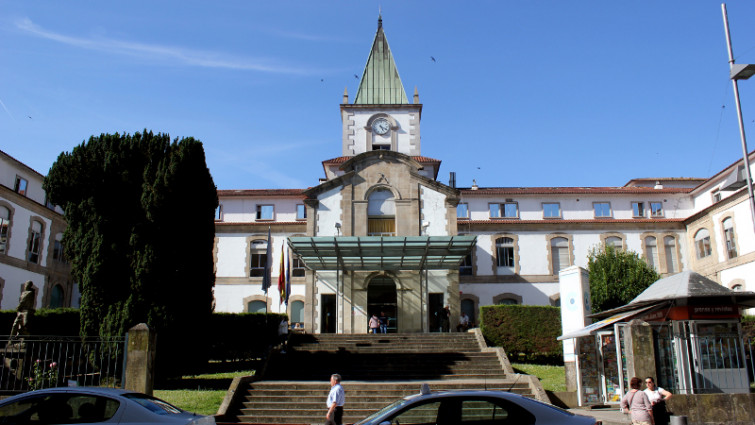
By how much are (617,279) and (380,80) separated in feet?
72.5

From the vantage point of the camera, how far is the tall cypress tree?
18781 millimetres

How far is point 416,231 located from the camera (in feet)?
103

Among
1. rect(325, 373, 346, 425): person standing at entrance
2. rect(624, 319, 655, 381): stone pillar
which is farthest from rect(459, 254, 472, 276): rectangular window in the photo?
rect(325, 373, 346, 425): person standing at entrance

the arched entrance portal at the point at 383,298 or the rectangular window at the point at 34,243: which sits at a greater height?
the rectangular window at the point at 34,243

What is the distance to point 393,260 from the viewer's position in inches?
1168

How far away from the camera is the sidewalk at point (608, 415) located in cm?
1305

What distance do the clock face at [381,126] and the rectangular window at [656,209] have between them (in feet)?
63.0

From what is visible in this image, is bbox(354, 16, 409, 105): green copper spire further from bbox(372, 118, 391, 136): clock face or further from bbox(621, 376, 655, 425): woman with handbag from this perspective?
bbox(621, 376, 655, 425): woman with handbag

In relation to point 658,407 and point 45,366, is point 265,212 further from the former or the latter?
point 658,407

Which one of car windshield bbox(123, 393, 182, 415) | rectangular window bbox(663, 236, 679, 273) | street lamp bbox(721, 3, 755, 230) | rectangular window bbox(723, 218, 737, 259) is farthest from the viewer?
rectangular window bbox(663, 236, 679, 273)

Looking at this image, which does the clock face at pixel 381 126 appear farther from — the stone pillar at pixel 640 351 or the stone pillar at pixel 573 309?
the stone pillar at pixel 640 351

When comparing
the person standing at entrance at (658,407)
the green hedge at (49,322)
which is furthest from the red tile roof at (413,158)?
the person standing at entrance at (658,407)

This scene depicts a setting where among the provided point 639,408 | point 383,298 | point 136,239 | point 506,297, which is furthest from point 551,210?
point 639,408

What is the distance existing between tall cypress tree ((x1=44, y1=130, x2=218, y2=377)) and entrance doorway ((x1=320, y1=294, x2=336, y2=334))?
1099 centimetres
